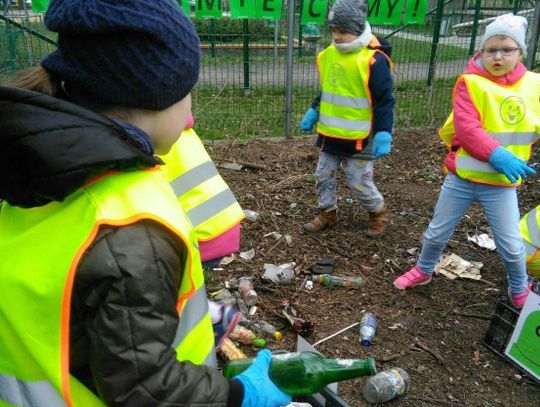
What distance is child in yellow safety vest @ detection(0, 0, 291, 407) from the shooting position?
1084 mm

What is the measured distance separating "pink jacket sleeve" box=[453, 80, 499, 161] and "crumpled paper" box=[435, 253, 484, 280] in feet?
3.94

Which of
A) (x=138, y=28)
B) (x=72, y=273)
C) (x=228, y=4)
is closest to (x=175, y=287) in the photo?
(x=72, y=273)

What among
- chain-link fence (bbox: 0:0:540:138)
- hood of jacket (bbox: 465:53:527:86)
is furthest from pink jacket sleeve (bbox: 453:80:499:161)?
chain-link fence (bbox: 0:0:540:138)

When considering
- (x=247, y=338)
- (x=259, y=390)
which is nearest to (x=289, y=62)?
(x=247, y=338)

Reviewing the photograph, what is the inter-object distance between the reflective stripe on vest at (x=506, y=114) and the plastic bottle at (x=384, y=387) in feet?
4.18

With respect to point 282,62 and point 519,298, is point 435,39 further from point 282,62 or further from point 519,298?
point 519,298

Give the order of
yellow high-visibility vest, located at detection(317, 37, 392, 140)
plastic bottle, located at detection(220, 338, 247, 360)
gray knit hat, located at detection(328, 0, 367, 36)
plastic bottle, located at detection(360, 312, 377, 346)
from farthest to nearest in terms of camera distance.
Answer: yellow high-visibility vest, located at detection(317, 37, 392, 140) → gray knit hat, located at detection(328, 0, 367, 36) → plastic bottle, located at detection(360, 312, 377, 346) → plastic bottle, located at detection(220, 338, 247, 360)

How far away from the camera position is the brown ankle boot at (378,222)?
4383 mm

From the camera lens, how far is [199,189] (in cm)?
201

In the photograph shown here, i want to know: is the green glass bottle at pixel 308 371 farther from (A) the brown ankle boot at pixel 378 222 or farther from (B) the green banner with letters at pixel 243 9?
(B) the green banner with letters at pixel 243 9

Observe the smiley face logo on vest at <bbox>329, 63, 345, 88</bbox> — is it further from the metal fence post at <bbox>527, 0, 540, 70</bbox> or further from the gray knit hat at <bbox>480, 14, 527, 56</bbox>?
the metal fence post at <bbox>527, 0, 540, 70</bbox>

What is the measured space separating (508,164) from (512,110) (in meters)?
0.36

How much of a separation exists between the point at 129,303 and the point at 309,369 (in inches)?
34.9

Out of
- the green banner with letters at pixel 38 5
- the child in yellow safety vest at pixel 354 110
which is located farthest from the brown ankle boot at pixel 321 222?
the green banner with letters at pixel 38 5
